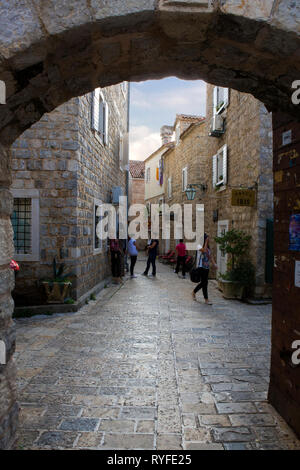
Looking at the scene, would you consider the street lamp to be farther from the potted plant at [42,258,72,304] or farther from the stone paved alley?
the potted plant at [42,258,72,304]

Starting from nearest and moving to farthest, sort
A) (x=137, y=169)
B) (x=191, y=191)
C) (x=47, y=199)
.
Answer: (x=47, y=199) → (x=191, y=191) → (x=137, y=169)

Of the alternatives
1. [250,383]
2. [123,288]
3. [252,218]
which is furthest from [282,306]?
[123,288]

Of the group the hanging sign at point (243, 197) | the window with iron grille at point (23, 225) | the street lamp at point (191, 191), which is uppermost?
the street lamp at point (191, 191)

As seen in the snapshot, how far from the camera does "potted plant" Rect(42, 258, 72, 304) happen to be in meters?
6.44

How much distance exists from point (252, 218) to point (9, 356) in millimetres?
6729

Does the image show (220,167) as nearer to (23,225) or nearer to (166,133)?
Answer: (23,225)

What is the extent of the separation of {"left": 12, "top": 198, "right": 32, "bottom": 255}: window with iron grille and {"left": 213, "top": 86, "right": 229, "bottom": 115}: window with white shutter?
6480mm

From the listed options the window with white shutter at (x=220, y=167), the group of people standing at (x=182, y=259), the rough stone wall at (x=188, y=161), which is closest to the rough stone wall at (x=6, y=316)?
the group of people standing at (x=182, y=259)

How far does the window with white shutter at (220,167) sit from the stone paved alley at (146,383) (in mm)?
4934

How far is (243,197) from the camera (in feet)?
25.3

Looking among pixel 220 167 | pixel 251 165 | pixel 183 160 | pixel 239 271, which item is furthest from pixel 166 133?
pixel 239 271

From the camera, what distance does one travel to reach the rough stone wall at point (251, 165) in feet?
25.2

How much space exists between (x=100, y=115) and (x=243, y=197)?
414 centimetres

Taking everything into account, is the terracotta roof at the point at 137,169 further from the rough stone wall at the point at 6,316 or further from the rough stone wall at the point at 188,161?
the rough stone wall at the point at 6,316
